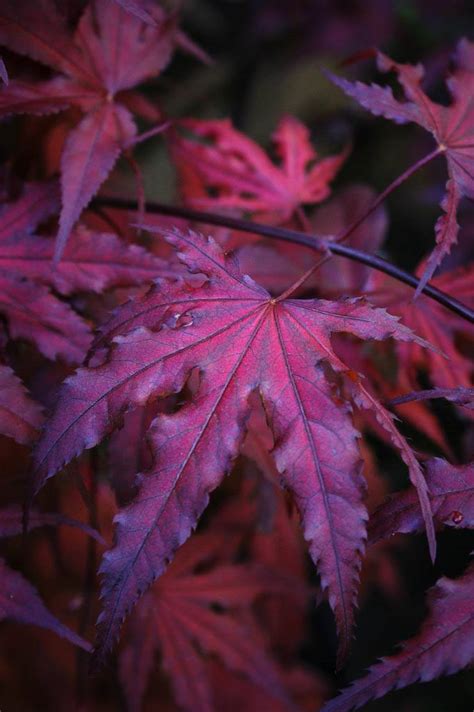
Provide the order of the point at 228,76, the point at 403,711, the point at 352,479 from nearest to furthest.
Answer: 1. the point at 352,479
2. the point at 403,711
3. the point at 228,76

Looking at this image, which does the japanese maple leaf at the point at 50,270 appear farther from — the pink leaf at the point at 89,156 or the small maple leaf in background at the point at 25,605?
the small maple leaf in background at the point at 25,605

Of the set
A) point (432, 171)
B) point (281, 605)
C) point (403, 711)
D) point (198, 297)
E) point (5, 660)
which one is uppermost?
point (432, 171)

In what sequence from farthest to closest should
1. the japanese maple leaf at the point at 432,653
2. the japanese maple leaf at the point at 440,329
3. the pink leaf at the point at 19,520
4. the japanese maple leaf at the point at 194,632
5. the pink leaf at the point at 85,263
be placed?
the japanese maple leaf at the point at 194,632
the japanese maple leaf at the point at 440,329
the pink leaf at the point at 85,263
the pink leaf at the point at 19,520
the japanese maple leaf at the point at 432,653

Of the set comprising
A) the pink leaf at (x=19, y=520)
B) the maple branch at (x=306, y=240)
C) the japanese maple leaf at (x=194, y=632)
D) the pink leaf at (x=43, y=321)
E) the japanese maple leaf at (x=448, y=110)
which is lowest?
the japanese maple leaf at (x=194, y=632)

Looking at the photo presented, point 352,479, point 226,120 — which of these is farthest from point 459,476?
point 226,120

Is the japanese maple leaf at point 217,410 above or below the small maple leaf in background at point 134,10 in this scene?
below

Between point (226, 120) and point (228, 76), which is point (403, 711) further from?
point (228, 76)

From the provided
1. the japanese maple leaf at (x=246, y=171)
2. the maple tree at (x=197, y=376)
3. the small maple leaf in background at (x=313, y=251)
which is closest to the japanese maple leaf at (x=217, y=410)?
the maple tree at (x=197, y=376)
